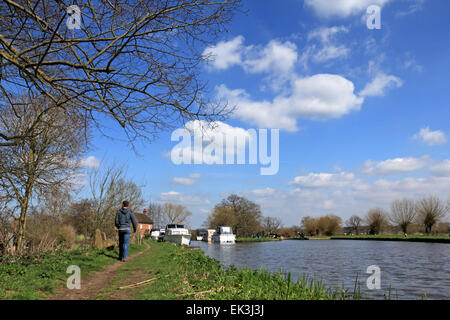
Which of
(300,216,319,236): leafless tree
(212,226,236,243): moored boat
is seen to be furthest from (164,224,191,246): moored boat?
(300,216,319,236): leafless tree

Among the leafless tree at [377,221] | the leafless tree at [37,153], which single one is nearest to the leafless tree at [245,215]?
the leafless tree at [377,221]

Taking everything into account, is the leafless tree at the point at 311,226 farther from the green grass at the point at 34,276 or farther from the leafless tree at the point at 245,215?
the green grass at the point at 34,276

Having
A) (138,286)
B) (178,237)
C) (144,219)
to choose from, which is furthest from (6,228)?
(144,219)

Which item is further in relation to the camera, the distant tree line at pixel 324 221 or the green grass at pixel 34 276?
the distant tree line at pixel 324 221

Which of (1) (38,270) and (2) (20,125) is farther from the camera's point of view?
(2) (20,125)

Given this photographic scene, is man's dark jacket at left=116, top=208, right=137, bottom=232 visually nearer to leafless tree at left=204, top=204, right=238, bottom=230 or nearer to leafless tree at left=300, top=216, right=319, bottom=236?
leafless tree at left=204, top=204, right=238, bottom=230

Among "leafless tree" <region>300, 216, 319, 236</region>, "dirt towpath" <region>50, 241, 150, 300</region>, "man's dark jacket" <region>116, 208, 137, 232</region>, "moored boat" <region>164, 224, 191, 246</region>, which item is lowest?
"leafless tree" <region>300, 216, 319, 236</region>

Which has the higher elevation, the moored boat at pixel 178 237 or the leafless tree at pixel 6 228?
the leafless tree at pixel 6 228

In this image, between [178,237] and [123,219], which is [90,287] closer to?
[123,219]
